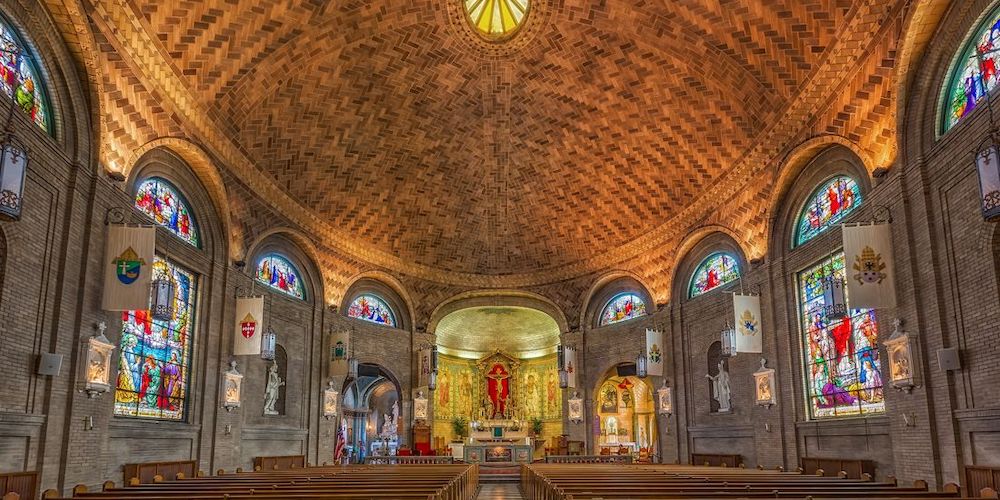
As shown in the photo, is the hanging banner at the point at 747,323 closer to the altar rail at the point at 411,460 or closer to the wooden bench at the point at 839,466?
the wooden bench at the point at 839,466

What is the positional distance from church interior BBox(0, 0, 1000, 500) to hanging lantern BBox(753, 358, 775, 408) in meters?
0.14

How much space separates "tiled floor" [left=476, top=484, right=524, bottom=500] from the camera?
18234 millimetres

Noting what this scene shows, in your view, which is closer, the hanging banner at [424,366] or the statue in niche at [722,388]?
the statue in niche at [722,388]

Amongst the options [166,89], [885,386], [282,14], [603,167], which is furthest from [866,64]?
[166,89]

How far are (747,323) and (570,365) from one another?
10.2 metres

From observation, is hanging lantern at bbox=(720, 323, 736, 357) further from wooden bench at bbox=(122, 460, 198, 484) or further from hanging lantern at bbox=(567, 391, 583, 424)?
wooden bench at bbox=(122, 460, 198, 484)

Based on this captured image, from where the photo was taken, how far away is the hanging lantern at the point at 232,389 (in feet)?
63.2

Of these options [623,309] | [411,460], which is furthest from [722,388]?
[411,460]

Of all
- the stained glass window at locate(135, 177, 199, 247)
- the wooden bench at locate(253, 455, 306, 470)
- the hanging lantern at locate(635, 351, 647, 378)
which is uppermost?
the stained glass window at locate(135, 177, 199, 247)

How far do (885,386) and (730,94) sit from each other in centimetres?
863

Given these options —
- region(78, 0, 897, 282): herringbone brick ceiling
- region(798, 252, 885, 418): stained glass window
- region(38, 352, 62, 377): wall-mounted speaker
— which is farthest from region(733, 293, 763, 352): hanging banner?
region(38, 352, 62, 377): wall-mounted speaker

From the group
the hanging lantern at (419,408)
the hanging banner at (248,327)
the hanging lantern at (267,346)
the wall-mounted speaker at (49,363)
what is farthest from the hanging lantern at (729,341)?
the wall-mounted speaker at (49,363)

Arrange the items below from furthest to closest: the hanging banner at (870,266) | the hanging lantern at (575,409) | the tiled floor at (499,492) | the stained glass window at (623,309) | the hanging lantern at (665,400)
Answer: the hanging lantern at (575,409), the stained glass window at (623,309), the hanging lantern at (665,400), the tiled floor at (499,492), the hanging banner at (870,266)

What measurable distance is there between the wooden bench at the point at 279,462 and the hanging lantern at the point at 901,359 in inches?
635
